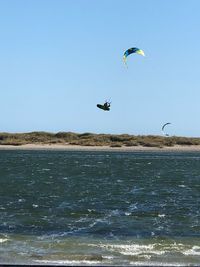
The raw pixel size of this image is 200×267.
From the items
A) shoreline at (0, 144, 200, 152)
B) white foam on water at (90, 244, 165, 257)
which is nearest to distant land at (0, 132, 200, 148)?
shoreline at (0, 144, 200, 152)

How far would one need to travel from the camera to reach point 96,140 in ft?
476

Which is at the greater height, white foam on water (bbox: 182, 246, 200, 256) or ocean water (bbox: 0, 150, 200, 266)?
ocean water (bbox: 0, 150, 200, 266)

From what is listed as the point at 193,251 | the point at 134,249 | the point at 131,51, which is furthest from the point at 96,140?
the point at 193,251

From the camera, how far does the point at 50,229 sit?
82.5 feet

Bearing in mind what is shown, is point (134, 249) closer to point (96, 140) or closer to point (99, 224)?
point (99, 224)

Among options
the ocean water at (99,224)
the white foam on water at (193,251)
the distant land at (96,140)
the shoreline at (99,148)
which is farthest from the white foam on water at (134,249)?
the distant land at (96,140)

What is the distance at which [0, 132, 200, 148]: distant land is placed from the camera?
143 meters

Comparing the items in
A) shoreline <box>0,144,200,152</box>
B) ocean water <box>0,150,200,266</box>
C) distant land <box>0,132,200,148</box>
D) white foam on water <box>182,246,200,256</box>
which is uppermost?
distant land <box>0,132,200,148</box>

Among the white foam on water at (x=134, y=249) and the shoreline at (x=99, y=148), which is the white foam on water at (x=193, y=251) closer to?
the white foam on water at (x=134, y=249)

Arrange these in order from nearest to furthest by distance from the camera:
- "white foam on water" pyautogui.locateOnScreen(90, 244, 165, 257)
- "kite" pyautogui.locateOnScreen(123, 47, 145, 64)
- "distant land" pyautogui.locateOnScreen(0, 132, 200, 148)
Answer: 1. "white foam on water" pyautogui.locateOnScreen(90, 244, 165, 257)
2. "kite" pyautogui.locateOnScreen(123, 47, 145, 64)
3. "distant land" pyautogui.locateOnScreen(0, 132, 200, 148)

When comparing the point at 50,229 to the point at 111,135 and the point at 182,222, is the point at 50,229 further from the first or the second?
the point at 111,135

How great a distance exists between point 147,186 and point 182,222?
1892cm

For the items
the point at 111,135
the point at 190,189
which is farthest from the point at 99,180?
the point at 111,135

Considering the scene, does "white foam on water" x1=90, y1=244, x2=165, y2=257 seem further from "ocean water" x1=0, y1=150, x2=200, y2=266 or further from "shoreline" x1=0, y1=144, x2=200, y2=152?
"shoreline" x1=0, y1=144, x2=200, y2=152
